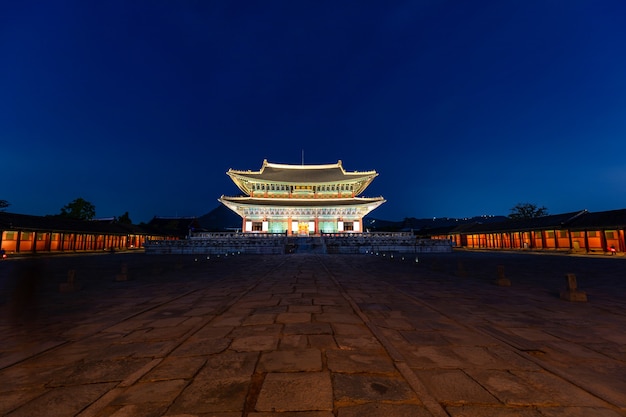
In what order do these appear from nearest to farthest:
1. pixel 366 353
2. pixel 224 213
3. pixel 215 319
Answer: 1. pixel 366 353
2. pixel 215 319
3. pixel 224 213

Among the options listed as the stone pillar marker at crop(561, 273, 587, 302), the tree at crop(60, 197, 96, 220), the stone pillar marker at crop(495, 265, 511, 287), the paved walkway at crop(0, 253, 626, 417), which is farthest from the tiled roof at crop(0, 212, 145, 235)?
the stone pillar marker at crop(561, 273, 587, 302)

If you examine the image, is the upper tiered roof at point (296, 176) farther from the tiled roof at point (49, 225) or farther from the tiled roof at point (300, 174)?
the tiled roof at point (49, 225)

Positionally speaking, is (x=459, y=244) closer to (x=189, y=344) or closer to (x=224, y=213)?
(x=189, y=344)

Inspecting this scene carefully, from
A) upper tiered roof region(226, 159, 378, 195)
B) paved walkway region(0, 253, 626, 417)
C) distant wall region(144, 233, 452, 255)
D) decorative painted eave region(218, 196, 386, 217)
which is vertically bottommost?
paved walkway region(0, 253, 626, 417)

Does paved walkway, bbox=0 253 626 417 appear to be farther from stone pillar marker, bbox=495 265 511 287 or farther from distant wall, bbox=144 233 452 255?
distant wall, bbox=144 233 452 255

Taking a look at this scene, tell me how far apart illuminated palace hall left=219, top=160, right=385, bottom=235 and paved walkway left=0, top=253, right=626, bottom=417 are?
94.2ft

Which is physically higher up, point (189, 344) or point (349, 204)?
point (349, 204)

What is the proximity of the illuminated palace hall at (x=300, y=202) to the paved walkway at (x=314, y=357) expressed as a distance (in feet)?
94.2

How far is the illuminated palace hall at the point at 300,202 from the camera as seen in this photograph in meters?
35.5

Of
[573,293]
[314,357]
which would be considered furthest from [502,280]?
[314,357]

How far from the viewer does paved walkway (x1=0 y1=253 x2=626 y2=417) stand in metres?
2.25

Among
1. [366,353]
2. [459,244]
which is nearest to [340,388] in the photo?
[366,353]

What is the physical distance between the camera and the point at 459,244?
4462 centimetres

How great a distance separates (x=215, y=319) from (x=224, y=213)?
6826 inches
